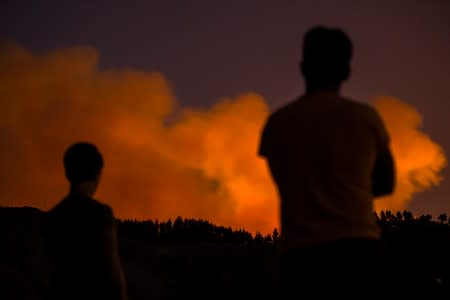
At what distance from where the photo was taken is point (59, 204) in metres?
4.41

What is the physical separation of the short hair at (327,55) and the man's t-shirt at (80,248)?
7.13 ft

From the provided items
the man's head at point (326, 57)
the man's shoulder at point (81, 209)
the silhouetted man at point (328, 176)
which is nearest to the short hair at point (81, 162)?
the man's shoulder at point (81, 209)

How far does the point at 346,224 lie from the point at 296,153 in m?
0.47

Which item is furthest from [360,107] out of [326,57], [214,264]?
[214,264]

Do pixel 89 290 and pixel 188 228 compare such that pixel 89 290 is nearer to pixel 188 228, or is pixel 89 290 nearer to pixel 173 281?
pixel 173 281

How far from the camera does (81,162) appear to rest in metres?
4.33

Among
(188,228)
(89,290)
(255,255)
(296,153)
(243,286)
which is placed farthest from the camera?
(188,228)

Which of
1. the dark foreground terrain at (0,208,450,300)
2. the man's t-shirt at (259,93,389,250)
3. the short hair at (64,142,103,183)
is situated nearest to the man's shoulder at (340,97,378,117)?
Answer: the man's t-shirt at (259,93,389,250)

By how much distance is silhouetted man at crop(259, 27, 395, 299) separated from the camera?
2740mm

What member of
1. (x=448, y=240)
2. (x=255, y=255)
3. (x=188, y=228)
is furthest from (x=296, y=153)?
(x=188, y=228)

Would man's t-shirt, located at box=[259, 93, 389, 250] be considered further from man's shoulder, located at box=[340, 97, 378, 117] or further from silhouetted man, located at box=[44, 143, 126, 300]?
silhouetted man, located at box=[44, 143, 126, 300]

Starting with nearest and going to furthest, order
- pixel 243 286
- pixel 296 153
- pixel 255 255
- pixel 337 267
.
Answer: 1. pixel 337 267
2. pixel 296 153
3. pixel 243 286
4. pixel 255 255

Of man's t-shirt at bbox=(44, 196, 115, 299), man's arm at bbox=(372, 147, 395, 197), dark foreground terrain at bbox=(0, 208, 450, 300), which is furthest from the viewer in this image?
dark foreground terrain at bbox=(0, 208, 450, 300)

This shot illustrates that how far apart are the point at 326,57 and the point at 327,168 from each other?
630mm
